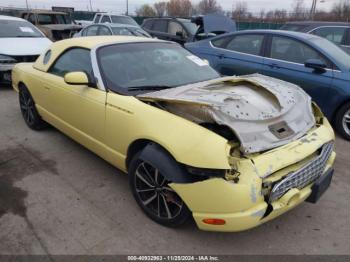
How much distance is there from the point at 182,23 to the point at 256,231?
958cm

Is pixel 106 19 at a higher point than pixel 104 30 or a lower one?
higher

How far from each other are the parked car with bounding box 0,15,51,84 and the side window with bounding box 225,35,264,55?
4450 millimetres

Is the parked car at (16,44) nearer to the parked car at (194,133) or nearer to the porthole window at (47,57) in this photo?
the porthole window at (47,57)

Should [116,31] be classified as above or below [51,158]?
above

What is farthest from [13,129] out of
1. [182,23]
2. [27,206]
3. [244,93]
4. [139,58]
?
[182,23]

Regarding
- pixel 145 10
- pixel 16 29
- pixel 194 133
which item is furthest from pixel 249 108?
pixel 145 10

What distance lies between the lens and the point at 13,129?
5.20 metres

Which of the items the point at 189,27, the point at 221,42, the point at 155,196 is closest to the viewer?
the point at 155,196

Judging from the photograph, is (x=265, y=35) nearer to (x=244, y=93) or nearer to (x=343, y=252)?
(x=244, y=93)

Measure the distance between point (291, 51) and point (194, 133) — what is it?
3.77 meters

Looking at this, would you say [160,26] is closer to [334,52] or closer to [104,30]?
[104,30]

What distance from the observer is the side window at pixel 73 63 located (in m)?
3.77

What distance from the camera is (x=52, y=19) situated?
1502 centimetres

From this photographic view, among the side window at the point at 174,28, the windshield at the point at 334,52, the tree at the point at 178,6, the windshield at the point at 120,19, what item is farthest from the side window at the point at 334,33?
the tree at the point at 178,6
